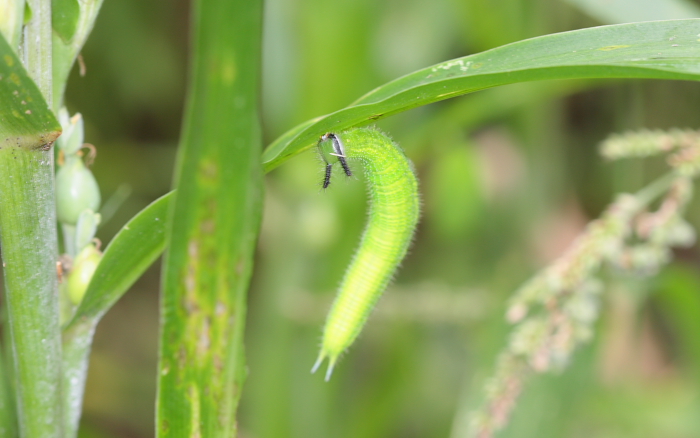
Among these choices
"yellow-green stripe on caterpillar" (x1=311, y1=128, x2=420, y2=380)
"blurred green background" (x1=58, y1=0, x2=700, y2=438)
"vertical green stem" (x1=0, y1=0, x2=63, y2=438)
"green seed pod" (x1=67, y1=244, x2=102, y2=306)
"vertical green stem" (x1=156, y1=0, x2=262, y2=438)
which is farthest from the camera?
"blurred green background" (x1=58, y1=0, x2=700, y2=438)

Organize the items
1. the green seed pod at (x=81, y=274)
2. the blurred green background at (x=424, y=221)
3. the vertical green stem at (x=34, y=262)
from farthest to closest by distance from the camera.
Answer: the blurred green background at (x=424, y=221) < the green seed pod at (x=81, y=274) < the vertical green stem at (x=34, y=262)

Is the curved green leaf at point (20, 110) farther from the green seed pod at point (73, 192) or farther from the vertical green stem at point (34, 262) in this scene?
the green seed pod at point (73, 192)

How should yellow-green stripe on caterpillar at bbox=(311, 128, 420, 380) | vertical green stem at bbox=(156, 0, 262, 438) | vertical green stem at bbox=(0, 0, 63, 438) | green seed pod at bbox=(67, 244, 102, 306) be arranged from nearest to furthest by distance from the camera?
vertical green stem at bbox=(156, 0, 262, 438) → vertical green stem at bbox=(0, 0, 63, 438) → green seed pod at bbox=(67, 244, 102, 306) → yellow-green stripe on caterpillar at bbox=(311, 128, 420, 380)

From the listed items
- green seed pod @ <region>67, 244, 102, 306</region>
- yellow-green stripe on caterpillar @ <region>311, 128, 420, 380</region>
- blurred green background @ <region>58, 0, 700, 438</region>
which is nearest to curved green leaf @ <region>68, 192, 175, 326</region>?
green seed pod @ <region>67, 244, 102, 306</region>

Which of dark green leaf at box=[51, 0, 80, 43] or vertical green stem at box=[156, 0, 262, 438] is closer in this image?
vertical green stem at box=[156, 0, 262, 438]

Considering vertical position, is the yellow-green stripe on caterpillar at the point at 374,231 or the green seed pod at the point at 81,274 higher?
the yellow-green stripe on caterpillar at the point at 374,231

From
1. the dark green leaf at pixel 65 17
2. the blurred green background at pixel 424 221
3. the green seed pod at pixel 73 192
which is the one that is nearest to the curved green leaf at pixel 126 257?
the green seed pod at pixel 73 192

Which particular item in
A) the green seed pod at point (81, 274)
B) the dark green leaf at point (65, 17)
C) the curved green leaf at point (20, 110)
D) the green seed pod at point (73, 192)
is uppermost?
the dark green leaf at point (65, 17)

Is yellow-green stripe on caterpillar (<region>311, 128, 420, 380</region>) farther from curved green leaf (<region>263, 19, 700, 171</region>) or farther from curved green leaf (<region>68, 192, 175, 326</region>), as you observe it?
curved green leaf (<region>68, 192, 175, 326</region>)
